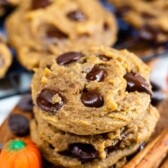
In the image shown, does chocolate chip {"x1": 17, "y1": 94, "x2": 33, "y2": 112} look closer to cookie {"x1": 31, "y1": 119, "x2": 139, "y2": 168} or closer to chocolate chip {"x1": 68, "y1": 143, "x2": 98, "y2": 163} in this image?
cookie {"x1": 31, "y1": 119, "x2": 139, "y2": 168}

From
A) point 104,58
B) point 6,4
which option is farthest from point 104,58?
point 6,4

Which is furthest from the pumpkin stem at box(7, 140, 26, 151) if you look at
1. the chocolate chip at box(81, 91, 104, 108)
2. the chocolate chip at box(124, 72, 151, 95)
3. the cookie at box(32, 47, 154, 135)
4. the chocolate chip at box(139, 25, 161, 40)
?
the chocolate chip at box(139, 25, 161, 40)

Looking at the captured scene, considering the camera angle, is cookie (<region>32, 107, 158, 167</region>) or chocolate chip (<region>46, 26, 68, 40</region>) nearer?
cookie (<region>32, 107, 158, 167</region>)

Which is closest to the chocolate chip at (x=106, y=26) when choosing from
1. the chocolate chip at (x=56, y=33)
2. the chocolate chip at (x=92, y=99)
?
the chocolate chip at (x=56, y=33)

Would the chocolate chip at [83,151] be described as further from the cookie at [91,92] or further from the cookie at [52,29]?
the cookie at [52,29]

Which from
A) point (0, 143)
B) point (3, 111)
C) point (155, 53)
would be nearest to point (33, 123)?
point (0, 143)

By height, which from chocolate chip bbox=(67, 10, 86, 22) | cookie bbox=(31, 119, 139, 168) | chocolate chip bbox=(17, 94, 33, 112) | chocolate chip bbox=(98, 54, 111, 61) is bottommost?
chocolate chip bbox=(17, 94, 33, 112)
